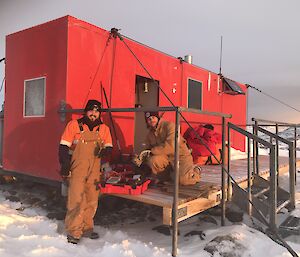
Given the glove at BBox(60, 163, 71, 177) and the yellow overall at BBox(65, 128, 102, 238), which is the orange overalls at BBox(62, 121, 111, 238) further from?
the glove at BBox(60, 163, 71, 177)

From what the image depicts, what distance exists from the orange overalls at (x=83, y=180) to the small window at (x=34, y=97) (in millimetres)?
1720

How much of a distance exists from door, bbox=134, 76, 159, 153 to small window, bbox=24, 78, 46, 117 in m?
2.49

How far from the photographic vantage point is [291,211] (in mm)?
5816

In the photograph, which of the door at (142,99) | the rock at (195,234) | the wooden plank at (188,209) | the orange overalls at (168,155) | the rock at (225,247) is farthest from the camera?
the door at (142,99)

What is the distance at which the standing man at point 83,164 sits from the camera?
422 centimetres

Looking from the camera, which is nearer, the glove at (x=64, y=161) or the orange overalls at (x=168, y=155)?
the glove at (x=64, y=161)

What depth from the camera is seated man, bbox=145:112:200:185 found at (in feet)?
15.9

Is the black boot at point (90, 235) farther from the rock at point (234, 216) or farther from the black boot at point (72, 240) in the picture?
the rock at point (234, 216)

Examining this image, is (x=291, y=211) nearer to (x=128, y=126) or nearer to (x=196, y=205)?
(x=196, y=205)

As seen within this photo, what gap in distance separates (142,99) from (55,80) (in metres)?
3.01

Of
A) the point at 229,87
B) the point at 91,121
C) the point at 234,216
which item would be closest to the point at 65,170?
the point at 91,121

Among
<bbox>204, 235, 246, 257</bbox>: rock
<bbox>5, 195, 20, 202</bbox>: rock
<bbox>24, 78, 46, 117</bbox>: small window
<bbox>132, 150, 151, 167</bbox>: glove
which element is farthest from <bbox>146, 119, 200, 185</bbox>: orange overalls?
<bbox>5, 195, 20, 202</bbox>: rock

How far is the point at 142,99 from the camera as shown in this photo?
26.4 ft

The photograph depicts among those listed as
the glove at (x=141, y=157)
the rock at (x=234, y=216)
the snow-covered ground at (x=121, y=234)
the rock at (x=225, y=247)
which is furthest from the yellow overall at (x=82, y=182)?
the rock at (x=234, y=216)
